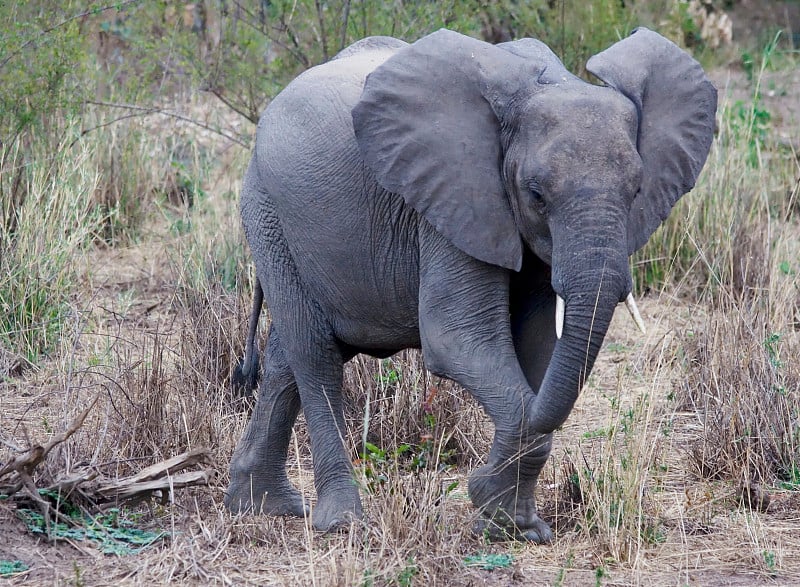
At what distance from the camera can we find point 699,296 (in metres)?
7.93

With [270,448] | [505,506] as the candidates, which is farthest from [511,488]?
[270,448]

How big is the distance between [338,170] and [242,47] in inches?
181

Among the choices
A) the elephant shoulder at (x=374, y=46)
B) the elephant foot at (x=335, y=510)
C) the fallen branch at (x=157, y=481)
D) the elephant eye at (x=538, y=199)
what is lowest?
the elephant foot at (x=335, y=510)

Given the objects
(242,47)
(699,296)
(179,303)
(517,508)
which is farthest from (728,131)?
(517,508)

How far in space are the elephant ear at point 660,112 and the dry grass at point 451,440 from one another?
87 centimetres

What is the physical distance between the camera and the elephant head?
383 centimetres

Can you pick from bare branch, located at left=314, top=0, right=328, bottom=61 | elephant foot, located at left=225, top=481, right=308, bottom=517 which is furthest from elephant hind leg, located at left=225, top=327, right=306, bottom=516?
bare branch, located at left=314, top=0, right=328, bottom=61

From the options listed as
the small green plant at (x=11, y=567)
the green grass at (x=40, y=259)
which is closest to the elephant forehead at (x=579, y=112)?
the small green plant at (x=11, y=567)

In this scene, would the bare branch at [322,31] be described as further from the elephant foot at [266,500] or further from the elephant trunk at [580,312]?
the elephant trunk at [580,312]

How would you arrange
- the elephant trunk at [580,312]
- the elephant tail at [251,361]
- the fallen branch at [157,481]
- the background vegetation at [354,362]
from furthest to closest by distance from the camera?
1. the elephant tail at [251,361]
2. the fallen branch at [157,481]
3. the background vegetation at [354,362]
4. the elephant trunk at [580,312]

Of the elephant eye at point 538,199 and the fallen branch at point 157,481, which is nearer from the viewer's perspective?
the elephant eye at point 538,199

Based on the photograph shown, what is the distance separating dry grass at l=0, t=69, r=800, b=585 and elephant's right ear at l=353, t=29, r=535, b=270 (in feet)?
2.42

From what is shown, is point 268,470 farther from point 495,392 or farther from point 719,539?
point 719,539

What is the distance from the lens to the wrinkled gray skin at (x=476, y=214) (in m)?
3.88
